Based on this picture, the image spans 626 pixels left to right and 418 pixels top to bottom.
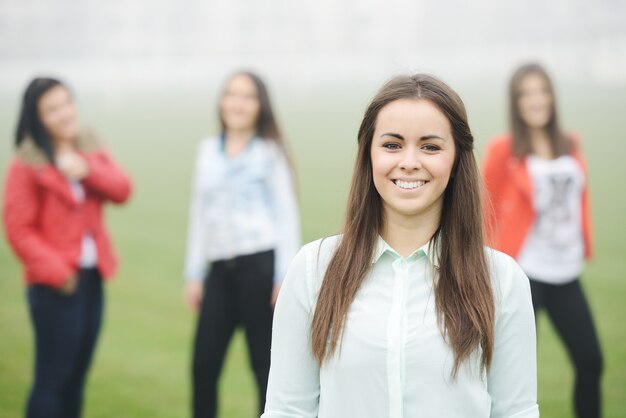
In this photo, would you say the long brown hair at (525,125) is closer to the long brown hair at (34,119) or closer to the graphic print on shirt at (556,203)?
the graphic print on shirt at (556,203)

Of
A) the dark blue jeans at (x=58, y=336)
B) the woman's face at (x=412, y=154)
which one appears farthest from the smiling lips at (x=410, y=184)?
the dark blue jeans at (x=58, y=336)

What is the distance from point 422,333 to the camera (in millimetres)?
1943

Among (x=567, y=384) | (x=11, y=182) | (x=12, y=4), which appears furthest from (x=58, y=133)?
(x=12, y=4)

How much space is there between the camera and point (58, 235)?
4.01 m

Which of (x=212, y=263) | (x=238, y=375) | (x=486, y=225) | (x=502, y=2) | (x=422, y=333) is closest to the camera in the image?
(x=422, y=333)

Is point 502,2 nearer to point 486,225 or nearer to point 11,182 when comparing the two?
point 11,182

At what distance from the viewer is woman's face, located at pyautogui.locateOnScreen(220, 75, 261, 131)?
176 inches

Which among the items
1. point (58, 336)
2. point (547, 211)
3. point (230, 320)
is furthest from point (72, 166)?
point (547, 211)

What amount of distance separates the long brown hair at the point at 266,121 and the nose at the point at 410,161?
98.8 inches

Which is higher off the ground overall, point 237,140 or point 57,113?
point 57,113

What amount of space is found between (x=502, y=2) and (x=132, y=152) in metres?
7.92

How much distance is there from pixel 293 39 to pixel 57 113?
17.2 metres

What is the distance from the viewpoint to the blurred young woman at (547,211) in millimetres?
4152

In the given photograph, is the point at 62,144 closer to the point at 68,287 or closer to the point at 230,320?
the point at 68,287
